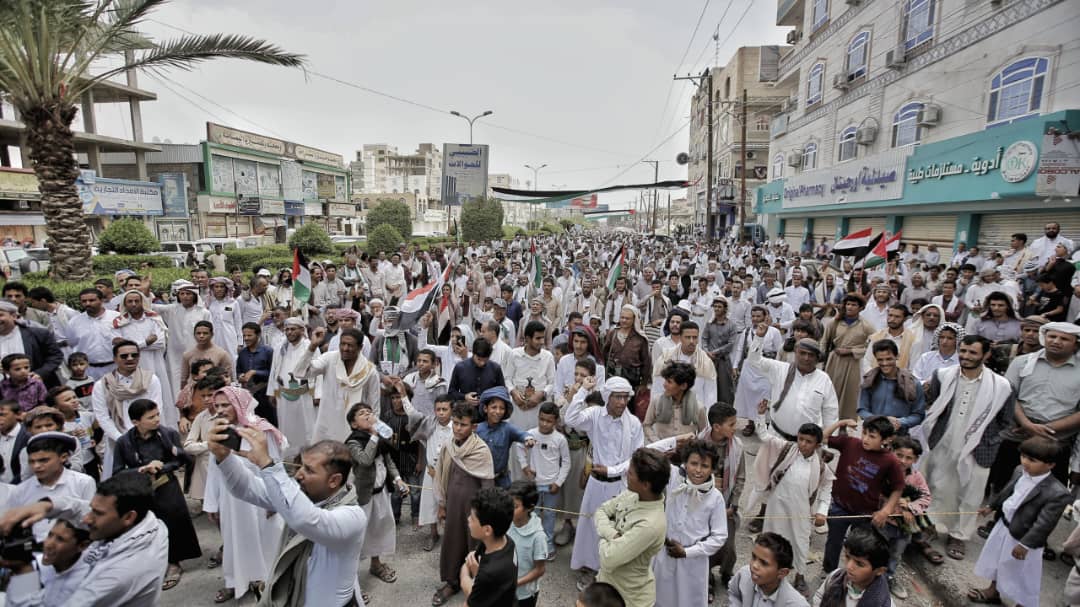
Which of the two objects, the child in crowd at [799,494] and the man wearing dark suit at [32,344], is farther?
the man wearing dark suit at [32,344]

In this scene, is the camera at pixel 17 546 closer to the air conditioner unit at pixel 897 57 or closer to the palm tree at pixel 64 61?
the palm tree at pixel 64 61

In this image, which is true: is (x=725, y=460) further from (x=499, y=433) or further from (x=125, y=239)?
(x=125, y=239)

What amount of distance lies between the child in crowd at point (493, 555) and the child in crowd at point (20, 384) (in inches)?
150

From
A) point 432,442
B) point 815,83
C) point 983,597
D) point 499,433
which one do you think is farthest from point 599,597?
point 815,83

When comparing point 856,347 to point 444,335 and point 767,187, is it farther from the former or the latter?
point 767,187

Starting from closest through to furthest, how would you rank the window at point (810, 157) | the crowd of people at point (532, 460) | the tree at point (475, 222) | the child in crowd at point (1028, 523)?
the crowd of people at point (532, 460)
the child in crowd at point (1028, 523)
the window at point (810, 157)
the tree at point (475, 222)

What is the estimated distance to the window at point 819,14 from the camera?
23188 millimetres

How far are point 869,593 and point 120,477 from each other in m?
3.44

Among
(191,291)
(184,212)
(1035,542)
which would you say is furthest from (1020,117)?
(184,212)

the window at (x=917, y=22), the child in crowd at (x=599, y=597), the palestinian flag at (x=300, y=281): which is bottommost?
the child in crowd at (x=599, y=597)

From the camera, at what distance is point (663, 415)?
13.3 feet

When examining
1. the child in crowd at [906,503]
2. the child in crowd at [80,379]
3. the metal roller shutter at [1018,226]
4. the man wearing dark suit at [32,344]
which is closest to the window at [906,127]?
the metal roller shutter at [1018,226]

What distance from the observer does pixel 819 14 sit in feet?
78.2

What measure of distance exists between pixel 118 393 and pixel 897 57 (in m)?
22.3
